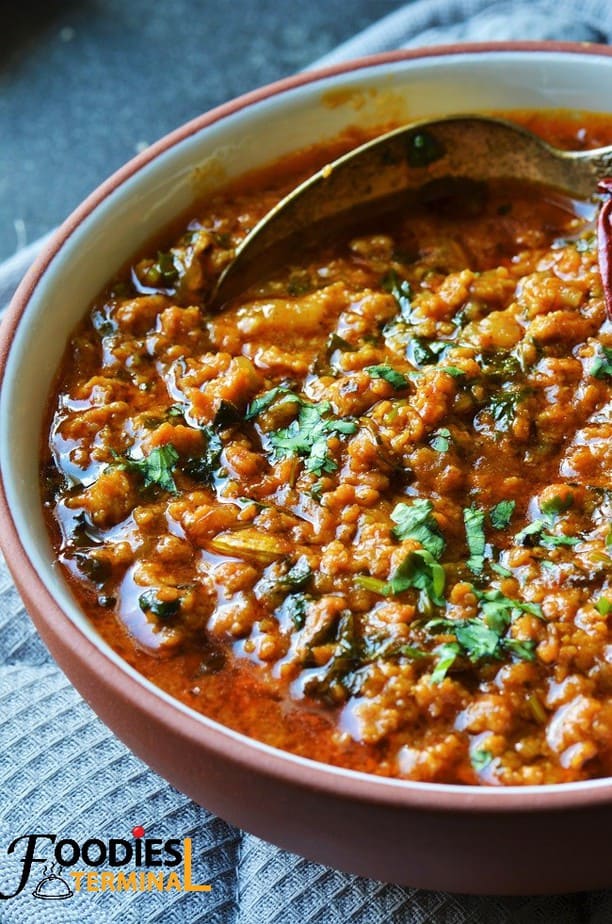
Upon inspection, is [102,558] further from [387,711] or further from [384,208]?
[384,208]

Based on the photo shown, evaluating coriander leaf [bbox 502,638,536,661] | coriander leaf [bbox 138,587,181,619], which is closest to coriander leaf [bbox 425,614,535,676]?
coriander leaf [bbox 502,638,536,661]

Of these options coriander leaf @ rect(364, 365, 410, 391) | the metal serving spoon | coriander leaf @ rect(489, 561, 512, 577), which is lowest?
coriander leaf @ rect(489, 561, 512, 577)

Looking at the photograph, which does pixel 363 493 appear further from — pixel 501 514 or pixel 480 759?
pixel 480 759

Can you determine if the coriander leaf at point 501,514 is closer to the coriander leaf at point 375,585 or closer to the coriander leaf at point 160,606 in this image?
the coriander leaf at point 375,585

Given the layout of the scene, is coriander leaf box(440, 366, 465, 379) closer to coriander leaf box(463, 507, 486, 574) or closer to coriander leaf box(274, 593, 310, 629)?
coriander leaf box(463, 507, 486, 574)

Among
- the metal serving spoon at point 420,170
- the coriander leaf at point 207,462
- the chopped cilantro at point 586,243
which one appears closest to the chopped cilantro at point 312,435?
the coriander leaf at point 207,462

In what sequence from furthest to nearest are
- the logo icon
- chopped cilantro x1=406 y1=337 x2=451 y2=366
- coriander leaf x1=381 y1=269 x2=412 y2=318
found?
coriander leaf x1=381 y1=269 x2=412 y2=318
chopped cilantro x1=406 y1=337 x2=451 y2=366
the logo icon
